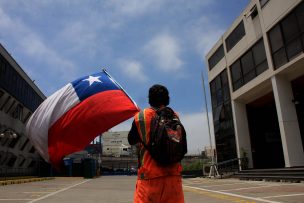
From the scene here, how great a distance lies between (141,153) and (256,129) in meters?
24.1

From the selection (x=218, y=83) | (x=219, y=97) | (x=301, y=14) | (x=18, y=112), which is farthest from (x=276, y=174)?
(x=18, y=112)

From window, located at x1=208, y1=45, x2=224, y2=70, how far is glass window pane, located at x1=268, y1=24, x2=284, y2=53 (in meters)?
8.38

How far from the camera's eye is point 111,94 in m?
4.57

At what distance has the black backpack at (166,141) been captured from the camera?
2914 millimetres

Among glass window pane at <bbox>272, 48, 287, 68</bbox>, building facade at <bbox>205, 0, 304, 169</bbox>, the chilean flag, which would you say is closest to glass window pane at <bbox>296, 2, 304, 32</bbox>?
building facade at <bbox>205, 0, 304, 169</bbox>

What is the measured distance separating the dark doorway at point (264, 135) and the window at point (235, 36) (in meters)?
4.81

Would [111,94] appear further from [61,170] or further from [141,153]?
[141,153]

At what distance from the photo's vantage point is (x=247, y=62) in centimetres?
2358

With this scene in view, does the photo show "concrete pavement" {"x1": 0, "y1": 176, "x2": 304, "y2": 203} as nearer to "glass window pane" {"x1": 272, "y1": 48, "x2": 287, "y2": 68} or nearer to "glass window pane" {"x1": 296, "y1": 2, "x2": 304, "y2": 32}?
"glass window pane" {"x1": 272, "y1": 48, "x2": 287, "y2": 68}

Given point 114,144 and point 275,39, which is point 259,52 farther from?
point 114,144

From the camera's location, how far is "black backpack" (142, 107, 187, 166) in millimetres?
2914

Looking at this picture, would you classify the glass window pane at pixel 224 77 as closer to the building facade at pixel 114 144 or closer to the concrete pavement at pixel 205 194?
the concrete pavement at pixel 205 194

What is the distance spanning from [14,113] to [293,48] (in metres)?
30.1

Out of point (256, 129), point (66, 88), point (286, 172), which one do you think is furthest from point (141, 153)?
point (256, 129)
